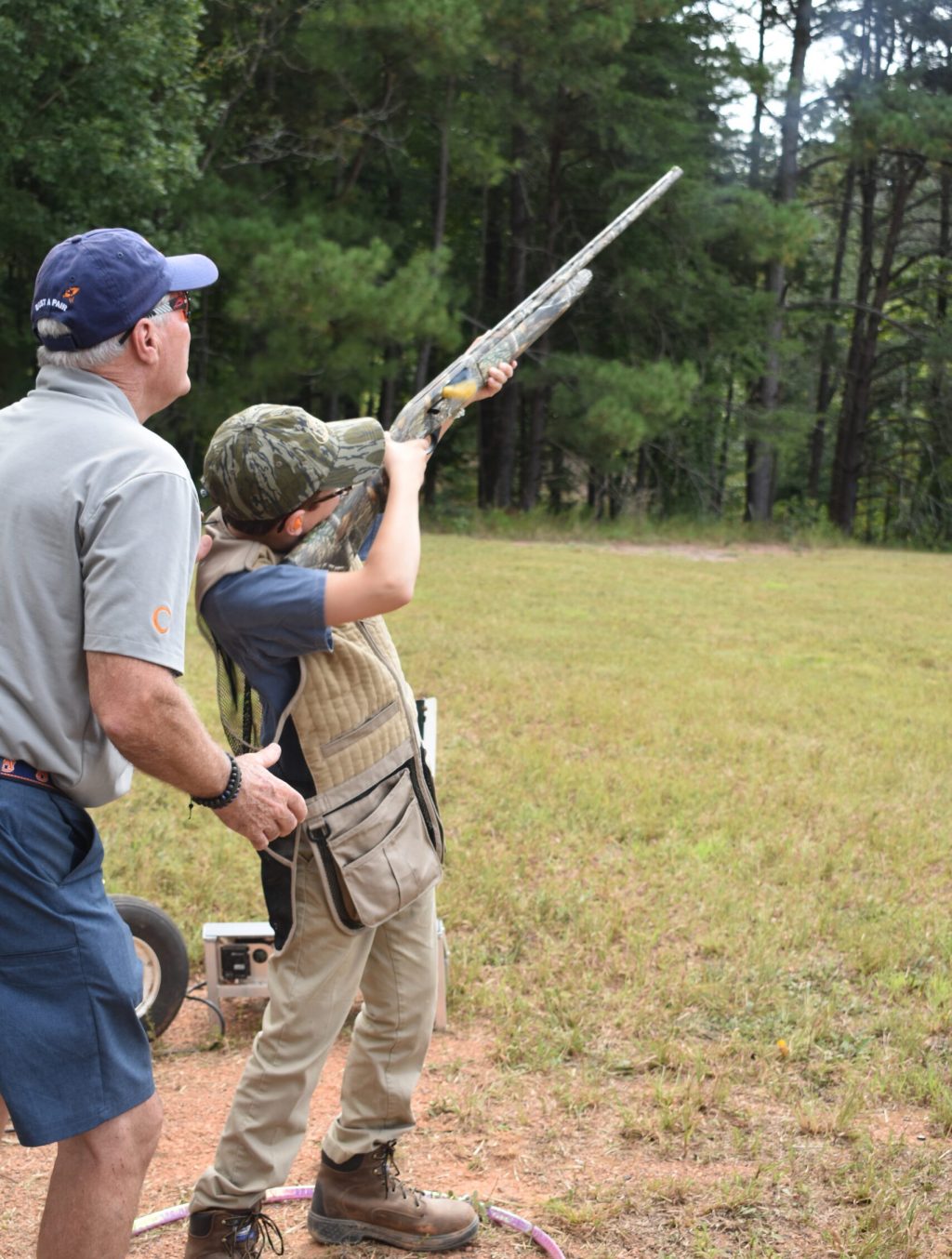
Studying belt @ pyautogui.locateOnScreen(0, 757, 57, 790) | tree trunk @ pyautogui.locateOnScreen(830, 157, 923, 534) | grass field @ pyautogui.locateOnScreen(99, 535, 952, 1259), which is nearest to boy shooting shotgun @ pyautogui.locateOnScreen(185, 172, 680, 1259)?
belt @ pyautogui.locateOnScreen(0, 757, 57, 790)

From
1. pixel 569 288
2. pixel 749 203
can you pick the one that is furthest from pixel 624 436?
pixel 569 288

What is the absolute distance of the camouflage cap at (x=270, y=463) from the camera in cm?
254

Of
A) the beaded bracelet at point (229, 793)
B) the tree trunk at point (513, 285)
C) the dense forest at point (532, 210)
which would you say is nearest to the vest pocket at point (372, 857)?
the beaded bracelet at point (229, 793)

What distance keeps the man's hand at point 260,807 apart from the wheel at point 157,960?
1.75 meters

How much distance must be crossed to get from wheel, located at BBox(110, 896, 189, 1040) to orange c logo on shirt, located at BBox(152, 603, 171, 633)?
211cm

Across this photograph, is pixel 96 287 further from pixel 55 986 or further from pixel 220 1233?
pixel 220 1233

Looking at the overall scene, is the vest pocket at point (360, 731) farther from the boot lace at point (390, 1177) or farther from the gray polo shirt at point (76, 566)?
the boot lace at point (390, 1177)

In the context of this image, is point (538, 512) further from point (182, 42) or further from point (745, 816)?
point (745, 816)

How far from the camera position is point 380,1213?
119 inches

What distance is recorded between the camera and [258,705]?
2.81 metres

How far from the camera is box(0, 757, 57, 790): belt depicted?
2.10 meters

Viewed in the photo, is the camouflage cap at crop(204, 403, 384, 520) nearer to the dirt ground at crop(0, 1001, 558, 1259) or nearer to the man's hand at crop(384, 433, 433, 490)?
the man's hand at crop(384, 433, 433, 490)

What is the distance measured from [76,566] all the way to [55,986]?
2.17 feet

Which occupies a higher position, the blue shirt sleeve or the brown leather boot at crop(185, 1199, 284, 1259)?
the blue shirt sleeve
